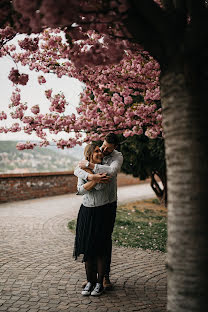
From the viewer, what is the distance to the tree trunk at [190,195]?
83.1 inches

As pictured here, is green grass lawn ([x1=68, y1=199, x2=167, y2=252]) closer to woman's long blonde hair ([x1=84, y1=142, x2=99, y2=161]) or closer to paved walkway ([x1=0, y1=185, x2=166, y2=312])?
paved walkway ([x1=0, y1=185, x2=166, y2=312])

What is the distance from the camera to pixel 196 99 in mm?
2121

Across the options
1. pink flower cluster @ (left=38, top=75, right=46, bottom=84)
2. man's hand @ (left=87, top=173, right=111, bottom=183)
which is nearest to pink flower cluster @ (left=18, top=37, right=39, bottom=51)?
man's hand @ (left=87, top=173, right=111, bottom=183)

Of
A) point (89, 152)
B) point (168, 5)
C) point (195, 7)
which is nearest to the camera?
point (195, 7)

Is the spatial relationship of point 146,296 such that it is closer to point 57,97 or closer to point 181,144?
point 181,144

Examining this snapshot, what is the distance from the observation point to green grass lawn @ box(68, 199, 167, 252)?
645cm

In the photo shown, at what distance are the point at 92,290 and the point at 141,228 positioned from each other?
4255 millimetres

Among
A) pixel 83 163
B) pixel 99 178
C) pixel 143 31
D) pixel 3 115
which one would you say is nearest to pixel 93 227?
pixel 99 178

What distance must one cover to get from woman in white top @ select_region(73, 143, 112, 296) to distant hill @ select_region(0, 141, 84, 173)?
9088 millimetres

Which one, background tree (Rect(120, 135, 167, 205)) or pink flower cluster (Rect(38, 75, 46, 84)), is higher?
pink flower cluster (Rect(38, 75, 46, 84))

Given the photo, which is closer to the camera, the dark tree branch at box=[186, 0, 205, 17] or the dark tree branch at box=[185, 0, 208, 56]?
the dark tree branch at box=[185, 0, 208, 56]

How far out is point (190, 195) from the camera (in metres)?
2.12

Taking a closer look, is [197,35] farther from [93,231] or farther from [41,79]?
[41,79]

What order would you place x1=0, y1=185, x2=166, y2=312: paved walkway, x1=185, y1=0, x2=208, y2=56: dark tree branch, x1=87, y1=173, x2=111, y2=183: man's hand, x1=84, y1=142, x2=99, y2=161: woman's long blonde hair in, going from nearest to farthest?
x1=185, y1=0, x2=208, y2=56: dark tree branch < x1=0, y1=185, x2=166, y2=312: paved walkway < x1=87, y1=173, x2=111, y2=183: man's hand < x1=84, y1=142, x2=99, y2=161: woman's long blonde hair
